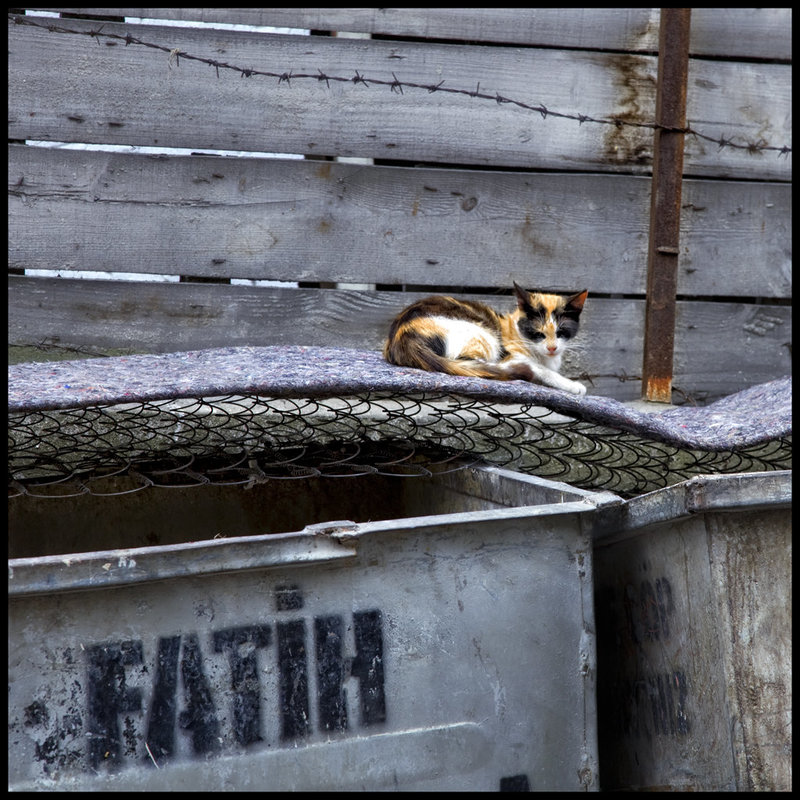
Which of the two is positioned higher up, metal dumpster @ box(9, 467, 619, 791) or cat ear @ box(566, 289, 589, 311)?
cat ear @ box(566, 289, 589, 311)

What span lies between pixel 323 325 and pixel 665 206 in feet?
3.41

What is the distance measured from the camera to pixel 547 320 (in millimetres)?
2168

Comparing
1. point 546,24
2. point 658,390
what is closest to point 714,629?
point 658,390

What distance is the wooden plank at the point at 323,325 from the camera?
2248 mm

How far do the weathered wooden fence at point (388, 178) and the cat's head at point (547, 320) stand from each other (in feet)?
0.93

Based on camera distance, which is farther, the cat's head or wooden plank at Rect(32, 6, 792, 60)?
wooden plank at Rect(32, 6, 792, 60)

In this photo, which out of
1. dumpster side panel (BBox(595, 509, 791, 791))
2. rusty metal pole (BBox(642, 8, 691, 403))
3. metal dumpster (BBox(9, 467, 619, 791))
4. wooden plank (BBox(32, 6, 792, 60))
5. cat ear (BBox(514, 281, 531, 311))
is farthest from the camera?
rusty metal pole (BBox(642, 8, 691, 403))

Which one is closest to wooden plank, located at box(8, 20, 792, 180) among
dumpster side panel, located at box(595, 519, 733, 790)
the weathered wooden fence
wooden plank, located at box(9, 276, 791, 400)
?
the weathered wooden fence

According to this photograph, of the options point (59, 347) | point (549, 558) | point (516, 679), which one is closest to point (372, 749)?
point (516, 679)

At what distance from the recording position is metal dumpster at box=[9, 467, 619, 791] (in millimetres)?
1015

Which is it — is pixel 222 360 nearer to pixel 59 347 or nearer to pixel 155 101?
pixel 59 347

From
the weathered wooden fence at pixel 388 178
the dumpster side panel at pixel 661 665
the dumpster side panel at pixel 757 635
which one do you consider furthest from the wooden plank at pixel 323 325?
the dumpster side panel at pixel 757 635

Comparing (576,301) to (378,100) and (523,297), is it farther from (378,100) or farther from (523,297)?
(378,100)

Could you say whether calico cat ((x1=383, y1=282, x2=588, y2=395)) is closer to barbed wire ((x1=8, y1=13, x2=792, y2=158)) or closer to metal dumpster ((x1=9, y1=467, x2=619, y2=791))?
barbed wire ((x1=8, y1=13, x2=792, y2=158))
